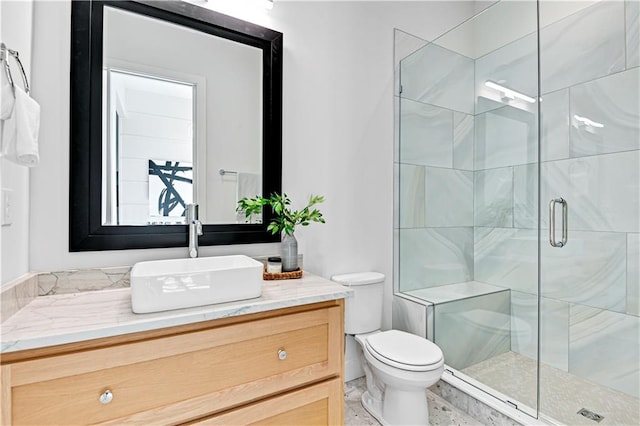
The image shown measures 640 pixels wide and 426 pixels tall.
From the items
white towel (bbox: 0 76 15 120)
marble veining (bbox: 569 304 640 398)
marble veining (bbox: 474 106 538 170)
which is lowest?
marble veining (bbox: 569 304 640 398)

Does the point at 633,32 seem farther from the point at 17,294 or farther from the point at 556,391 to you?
the point at 17,294

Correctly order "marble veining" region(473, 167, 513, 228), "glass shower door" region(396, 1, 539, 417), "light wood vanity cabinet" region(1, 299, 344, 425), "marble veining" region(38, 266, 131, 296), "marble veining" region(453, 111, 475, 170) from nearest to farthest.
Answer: "light wood vanity cabinet" region(1, 299, 344, 425) < "marble veining" region(38, 266, 131, 296) < "glass shower door" region(396, 1, 539, 417) < "marble veining" region(473, 167, 513, 228) < "marble veining" region(453, 111, 475, 170)

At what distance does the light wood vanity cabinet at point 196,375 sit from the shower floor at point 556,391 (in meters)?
1.14

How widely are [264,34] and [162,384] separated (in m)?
1.62

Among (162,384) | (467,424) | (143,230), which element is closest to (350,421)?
(467,424)

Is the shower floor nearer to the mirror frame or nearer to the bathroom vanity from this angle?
the bathroom vanity

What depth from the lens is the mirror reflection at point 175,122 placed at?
1.42 m

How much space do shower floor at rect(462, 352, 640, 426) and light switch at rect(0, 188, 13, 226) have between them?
2317 millimetres

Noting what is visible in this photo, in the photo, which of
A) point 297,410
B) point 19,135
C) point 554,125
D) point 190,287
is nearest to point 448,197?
point 554,125

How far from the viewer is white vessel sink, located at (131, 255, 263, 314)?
3.39ft

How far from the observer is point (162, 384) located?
102 cm

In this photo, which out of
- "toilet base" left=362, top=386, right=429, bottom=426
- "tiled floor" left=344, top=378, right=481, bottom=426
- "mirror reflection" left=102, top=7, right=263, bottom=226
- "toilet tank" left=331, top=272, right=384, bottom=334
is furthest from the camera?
"toilet tank" left=331, top=272, right=384, bottom=334

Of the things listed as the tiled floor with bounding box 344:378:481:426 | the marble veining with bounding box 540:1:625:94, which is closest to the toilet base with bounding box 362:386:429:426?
the tiled floor with bounding box 344:378:481:426

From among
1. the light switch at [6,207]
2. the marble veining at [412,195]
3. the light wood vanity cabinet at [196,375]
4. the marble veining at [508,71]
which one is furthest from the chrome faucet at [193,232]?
the marble veining at [508,71]
